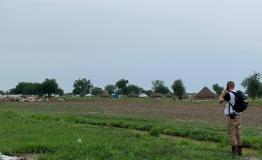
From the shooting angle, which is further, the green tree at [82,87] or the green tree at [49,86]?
the green tree at [82,87]

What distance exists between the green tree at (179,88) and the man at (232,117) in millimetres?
134686

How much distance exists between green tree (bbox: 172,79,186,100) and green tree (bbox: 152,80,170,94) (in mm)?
29888

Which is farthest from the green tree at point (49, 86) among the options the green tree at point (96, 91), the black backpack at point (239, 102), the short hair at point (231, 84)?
the black backpack at point (239, 102)

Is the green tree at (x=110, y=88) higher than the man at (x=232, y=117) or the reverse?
higher

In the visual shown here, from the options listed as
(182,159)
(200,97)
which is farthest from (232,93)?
(200,97)

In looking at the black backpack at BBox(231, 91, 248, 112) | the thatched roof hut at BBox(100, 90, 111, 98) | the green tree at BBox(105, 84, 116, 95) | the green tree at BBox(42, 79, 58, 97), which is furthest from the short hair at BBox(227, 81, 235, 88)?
the green tree at BBox(105, 84, 116, 95)

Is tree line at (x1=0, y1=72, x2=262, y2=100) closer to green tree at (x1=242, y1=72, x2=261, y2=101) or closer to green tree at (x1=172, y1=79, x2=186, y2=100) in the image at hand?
green tree at (x1=172, y1=79, x2=186, y2=100)

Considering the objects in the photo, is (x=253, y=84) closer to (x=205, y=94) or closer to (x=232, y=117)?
(x=205, y=94)

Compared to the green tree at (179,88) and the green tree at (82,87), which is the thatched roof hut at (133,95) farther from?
the green tree at (179,88)

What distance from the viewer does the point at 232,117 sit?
48.0ft

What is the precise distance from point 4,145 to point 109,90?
177 metres

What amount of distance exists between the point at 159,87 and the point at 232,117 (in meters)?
171

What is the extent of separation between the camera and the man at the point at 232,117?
14559mm

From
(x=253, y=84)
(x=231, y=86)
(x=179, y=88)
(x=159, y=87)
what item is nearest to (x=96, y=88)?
(x=159, y=87)
